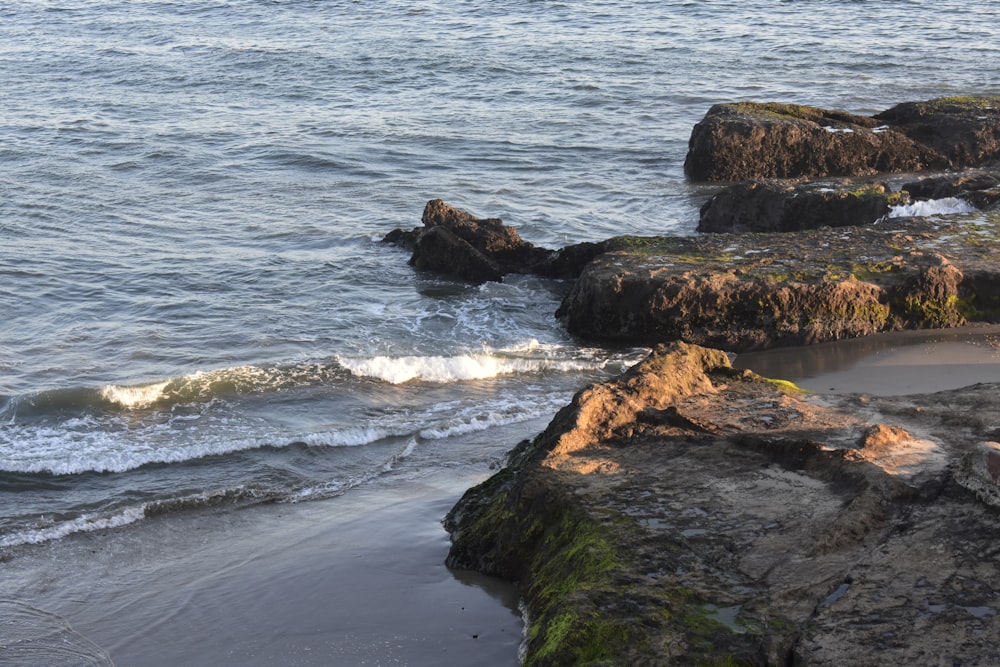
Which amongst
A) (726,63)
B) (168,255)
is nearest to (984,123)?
(726,63)

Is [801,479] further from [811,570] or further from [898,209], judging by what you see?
[898,209]

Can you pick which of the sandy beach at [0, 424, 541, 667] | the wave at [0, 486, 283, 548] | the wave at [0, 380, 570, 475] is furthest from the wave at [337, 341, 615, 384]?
the sandy beach at [0, 424, 541, 667]

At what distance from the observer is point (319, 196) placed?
1762cm

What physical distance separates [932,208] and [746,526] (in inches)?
376

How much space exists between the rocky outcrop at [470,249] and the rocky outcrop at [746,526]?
20.3 ft

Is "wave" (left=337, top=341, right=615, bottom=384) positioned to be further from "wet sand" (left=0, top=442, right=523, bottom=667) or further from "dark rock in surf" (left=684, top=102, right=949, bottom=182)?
"dark rock in surf" (left=684, top=102, right=949, bottom=182)

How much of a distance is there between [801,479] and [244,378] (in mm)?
6335

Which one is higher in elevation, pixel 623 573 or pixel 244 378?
pixel 623 573

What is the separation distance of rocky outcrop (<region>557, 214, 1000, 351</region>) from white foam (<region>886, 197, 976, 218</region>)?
2.13m

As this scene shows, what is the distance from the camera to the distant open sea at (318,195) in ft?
31.8

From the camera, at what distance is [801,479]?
5.96 metres

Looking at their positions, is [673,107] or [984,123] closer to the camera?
[984,123]

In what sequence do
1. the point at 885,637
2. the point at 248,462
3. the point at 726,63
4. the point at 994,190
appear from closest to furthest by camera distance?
the point at 885,637
the point at 248,462
the point at 994,190
the point at 726,63

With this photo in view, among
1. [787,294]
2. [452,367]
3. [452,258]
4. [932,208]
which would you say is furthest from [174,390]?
[932,208]
